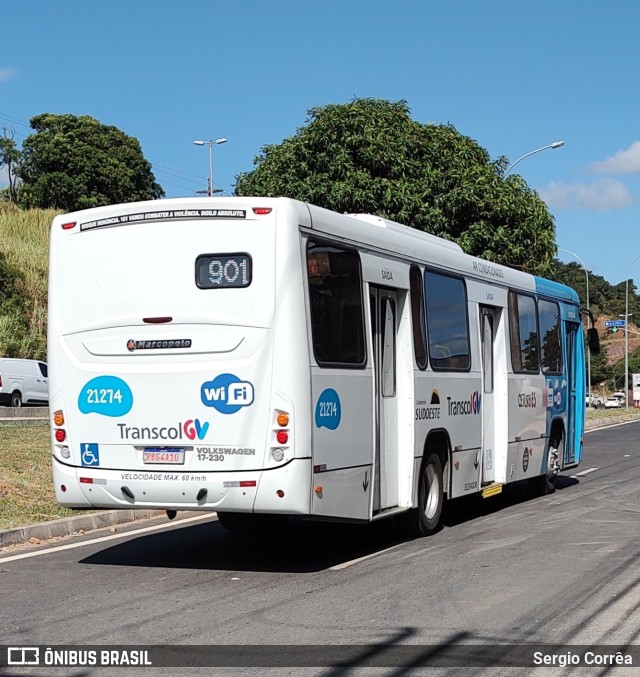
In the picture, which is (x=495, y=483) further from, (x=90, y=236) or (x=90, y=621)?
(x=90, y=621)

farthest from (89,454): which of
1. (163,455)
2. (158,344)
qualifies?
(158,344)

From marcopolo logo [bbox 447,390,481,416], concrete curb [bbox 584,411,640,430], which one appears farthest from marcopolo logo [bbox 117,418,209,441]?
concrete curb [bbox 584,411,640,430]

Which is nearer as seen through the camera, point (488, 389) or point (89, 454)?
point (89, 454)

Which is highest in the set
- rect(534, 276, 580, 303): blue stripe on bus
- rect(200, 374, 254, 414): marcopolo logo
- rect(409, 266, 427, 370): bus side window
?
rect(534, 276, 580, 303): blue stripe on bus

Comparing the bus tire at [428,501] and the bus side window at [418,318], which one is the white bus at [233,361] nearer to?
the bus side window at [418,318]

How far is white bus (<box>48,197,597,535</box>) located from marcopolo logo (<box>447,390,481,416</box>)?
122 cm

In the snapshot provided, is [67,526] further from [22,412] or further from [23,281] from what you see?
[23,281]

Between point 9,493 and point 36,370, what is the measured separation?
71.7 feet

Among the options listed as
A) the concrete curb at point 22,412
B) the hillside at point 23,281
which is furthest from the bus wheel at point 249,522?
the hillside at point 23,281

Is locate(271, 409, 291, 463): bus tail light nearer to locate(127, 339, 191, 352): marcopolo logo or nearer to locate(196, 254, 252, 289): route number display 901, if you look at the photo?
locate(127, 339, 191, 352): marcopolo logo

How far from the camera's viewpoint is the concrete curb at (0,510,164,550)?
11.4 metres

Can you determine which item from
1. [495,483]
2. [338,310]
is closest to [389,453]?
[338,310]

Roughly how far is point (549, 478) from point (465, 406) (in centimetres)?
438

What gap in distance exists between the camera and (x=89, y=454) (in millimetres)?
9812
